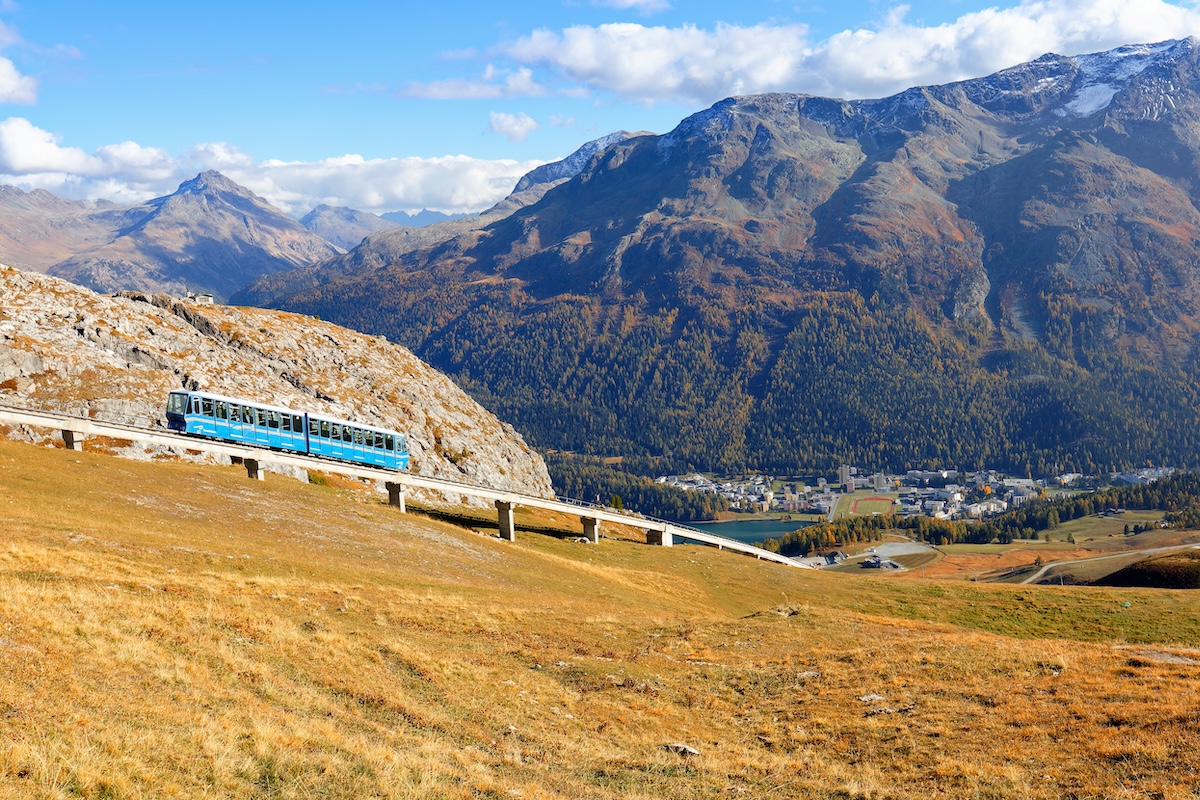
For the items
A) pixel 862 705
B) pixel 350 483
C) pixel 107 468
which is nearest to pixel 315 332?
pixel 350 483

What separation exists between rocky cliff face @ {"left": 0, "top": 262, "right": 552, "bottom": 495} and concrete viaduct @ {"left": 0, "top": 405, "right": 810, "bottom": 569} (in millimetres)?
11957

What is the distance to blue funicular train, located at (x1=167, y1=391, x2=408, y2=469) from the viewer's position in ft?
253

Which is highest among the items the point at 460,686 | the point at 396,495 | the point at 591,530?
the point at 396,495

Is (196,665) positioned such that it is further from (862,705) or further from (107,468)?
(107,468)

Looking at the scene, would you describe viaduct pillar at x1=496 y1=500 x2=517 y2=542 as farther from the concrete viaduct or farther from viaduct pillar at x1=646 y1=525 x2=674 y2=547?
viaduct pillar at x1=646 y1=525 x2=674 y2=547

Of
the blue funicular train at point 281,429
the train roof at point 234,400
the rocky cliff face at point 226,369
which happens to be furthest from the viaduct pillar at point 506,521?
the rocky cliff face at point 226,369

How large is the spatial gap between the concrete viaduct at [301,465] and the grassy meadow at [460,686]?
13.9 m

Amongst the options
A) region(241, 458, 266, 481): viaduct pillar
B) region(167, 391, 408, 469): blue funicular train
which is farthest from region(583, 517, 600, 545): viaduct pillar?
region(241, 458, 266, 481): viaduct pillar

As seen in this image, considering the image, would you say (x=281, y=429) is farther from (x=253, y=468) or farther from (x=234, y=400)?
(x=253, y=468)

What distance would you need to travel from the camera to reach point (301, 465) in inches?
3159

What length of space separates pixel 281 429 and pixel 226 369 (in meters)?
Answer: 35.5

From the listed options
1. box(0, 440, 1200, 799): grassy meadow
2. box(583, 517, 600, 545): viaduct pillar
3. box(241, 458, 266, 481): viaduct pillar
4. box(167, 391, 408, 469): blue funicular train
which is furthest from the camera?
box(583, 517, 600, 545): viaduct pillar

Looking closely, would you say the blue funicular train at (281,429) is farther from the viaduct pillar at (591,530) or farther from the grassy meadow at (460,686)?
the viaduct pillar at (591,530)

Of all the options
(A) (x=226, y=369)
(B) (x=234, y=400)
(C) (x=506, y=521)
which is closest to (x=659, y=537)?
(C) (x=506, y=521)
